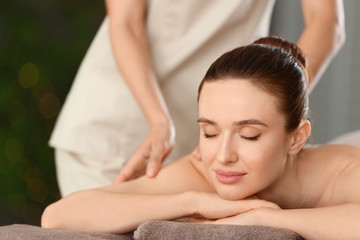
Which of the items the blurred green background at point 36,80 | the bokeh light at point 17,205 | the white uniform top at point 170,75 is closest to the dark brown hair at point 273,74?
the white uniform top at point 170,75

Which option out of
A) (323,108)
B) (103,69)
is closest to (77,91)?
(103,69)

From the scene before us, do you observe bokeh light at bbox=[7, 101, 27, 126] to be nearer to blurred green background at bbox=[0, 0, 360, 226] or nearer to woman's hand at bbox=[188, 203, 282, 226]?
blurred green background at bbox=[0, 0, 360, 226]

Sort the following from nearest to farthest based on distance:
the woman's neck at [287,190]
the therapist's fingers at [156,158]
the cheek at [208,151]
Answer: the cheek at [208,151] → the woman's neck at [287,190] → the therapist's fingers at [156,158]

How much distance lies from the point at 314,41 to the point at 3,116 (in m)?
2.26

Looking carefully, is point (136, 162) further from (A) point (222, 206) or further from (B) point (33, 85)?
(B) point (33, 85)

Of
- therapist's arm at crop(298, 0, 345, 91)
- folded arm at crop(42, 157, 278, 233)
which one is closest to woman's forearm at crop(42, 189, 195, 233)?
folded arm at crop(42, 157, 278, 233)

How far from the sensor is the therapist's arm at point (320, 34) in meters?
1.76

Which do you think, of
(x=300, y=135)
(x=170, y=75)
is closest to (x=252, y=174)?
(x=300, y=135)

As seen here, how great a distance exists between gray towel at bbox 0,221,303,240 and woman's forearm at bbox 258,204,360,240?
28 millimetres

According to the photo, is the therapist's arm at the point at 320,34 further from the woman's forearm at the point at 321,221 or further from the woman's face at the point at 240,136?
the woman's forearm at the point at 321,221

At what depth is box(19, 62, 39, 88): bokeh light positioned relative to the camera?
11.6 ft

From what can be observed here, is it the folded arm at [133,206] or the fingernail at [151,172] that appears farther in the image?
the fingernail at [151,172]

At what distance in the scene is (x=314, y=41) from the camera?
176cm

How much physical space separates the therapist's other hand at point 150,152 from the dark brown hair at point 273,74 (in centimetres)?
31
